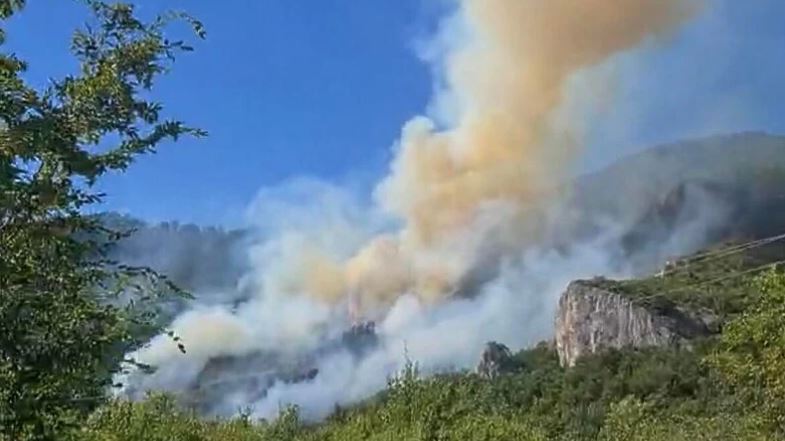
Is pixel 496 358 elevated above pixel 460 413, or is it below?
above

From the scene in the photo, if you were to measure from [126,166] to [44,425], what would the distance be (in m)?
1.66

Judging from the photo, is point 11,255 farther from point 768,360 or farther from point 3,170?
point 768,360

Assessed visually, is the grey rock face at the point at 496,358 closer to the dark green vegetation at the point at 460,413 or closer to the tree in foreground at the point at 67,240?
the dark green vegetation at the point at 460,413

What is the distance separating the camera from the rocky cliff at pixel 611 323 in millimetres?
79062

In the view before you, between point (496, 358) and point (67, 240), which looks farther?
point (496, 358)

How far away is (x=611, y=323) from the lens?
323ft

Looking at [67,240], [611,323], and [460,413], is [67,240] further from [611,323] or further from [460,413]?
[611,323]

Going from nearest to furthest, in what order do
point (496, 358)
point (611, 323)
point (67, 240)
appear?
point (67, 240) < point (496, 358) < point (611, 323)

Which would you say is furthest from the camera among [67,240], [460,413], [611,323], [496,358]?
[611,323]

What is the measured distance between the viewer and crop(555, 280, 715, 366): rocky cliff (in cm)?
7906

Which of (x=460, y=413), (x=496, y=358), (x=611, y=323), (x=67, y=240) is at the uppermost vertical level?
(x=611, y=323)

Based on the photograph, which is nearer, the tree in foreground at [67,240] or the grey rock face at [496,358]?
the tree in foreground at [67,240]

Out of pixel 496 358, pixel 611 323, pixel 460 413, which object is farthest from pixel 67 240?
pixel 611 323

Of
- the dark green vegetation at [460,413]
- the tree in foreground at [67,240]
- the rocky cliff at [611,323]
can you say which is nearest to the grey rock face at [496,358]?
the rocky cliff at [611,323]
